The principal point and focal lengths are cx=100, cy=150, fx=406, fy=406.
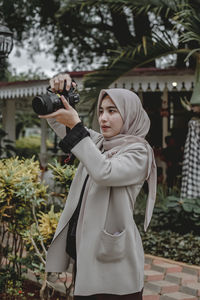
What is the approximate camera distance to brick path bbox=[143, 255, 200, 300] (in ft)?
11.5

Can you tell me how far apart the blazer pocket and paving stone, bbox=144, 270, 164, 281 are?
2294 mm

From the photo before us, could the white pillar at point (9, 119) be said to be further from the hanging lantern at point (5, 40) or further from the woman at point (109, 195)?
the woman at point (109, 195)

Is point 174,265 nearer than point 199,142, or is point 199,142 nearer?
point 174,265

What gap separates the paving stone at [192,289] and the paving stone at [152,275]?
318mm

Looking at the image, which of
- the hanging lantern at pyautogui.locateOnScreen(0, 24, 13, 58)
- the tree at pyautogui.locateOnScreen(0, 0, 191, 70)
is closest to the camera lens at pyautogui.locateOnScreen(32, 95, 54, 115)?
the hanging lantern at pyautogui.locateOnScreen(0, 24, 13, 58)

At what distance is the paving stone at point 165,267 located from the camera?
4.22 metres

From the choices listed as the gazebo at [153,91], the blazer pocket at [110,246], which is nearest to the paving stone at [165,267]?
the blazer pocket at [110,246]

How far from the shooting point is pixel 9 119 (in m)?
9.73

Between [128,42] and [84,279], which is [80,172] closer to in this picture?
[84,279]

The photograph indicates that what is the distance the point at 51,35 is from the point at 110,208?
1291 cm

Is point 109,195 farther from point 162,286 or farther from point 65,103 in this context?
point 162,286

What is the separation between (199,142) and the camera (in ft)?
19.4

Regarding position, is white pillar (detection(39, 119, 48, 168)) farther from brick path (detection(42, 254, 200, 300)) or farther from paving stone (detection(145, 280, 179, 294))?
paving stone (detection(145, 280, 179, 294))

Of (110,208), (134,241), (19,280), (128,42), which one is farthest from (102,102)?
(128,42)
